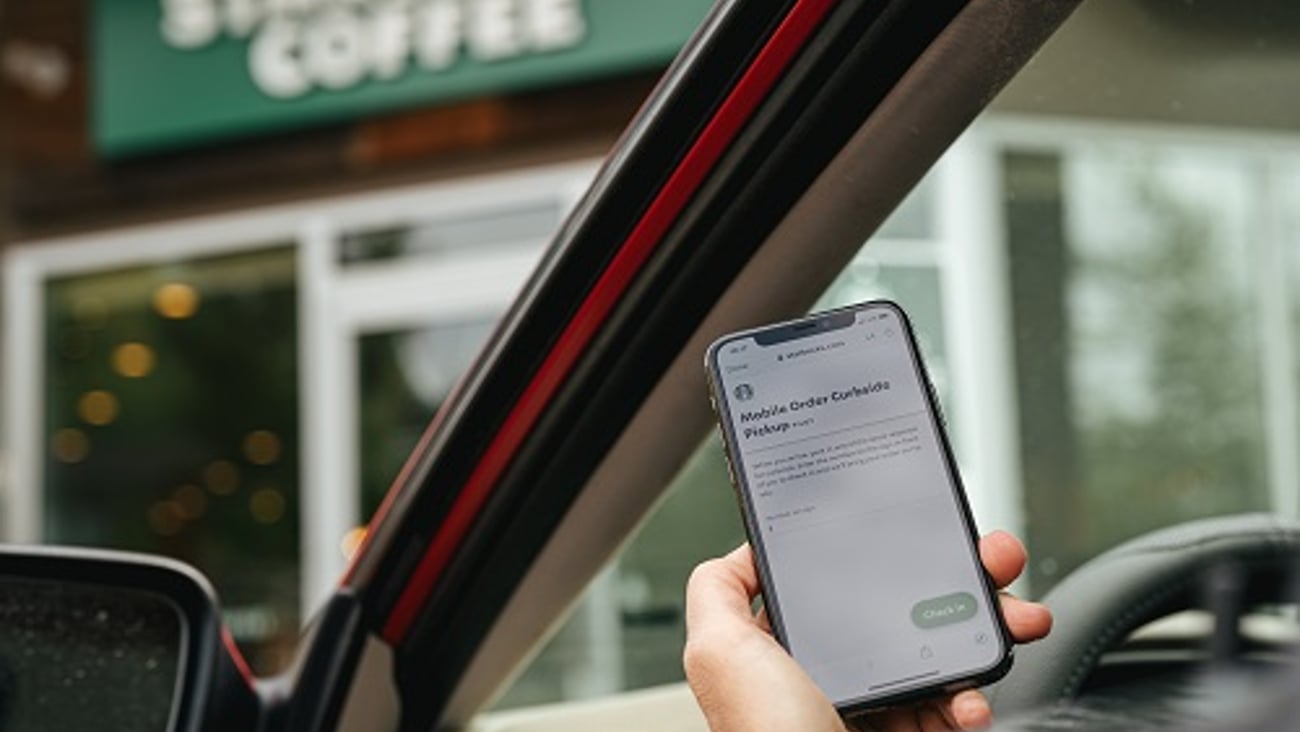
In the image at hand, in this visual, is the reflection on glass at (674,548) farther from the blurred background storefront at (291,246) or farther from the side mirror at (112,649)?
the blurred background storefront at (291,246)

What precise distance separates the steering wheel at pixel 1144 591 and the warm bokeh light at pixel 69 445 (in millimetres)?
8304

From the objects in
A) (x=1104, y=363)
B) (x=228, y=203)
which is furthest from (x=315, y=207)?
(x=1104, y=363)

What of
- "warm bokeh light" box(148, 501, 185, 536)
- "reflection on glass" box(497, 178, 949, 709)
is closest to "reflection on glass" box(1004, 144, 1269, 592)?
"reflection on glass" box(497, 178, 949, 709)

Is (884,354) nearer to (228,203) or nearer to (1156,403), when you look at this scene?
(1156,403)

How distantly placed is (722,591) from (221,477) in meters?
7.92

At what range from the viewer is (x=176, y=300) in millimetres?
9047

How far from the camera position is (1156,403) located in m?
3.72

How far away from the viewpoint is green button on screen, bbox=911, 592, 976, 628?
1289mm

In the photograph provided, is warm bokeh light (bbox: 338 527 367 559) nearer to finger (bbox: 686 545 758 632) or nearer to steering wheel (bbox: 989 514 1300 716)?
steering wheel (bbox: 989 514 1300 716)

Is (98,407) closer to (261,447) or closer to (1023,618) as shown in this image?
(261,447)

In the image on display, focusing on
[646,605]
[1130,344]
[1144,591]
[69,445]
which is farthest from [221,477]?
[1144,591]

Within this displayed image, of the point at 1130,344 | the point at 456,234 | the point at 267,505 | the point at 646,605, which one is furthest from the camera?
the point at 267,505

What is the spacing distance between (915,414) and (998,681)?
0.20 metres

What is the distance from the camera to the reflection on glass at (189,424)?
8742mm
